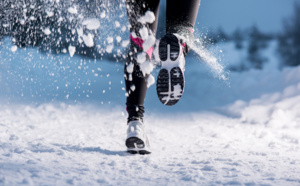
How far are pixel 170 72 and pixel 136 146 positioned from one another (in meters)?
0.47

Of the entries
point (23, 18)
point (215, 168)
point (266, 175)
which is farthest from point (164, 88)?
point (23, 18)

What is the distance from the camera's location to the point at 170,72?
1499 mm

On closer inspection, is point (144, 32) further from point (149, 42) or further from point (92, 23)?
point (92, 23)

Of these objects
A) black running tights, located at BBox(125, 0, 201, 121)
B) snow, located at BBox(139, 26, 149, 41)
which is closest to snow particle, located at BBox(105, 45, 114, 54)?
black running tights, located at BBox(125, 0, 201, 121)

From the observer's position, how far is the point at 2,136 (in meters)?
1.91

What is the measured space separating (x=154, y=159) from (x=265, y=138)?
1.07m

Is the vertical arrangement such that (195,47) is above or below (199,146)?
above

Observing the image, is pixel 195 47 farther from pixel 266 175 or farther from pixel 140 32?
pixel 266 175

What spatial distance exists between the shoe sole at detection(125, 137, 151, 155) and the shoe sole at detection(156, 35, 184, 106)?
1.11 ft

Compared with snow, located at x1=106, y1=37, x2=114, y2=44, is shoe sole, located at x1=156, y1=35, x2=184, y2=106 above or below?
below

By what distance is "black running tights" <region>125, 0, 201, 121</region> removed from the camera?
5.14 ft

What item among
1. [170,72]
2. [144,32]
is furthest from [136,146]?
[144,32]

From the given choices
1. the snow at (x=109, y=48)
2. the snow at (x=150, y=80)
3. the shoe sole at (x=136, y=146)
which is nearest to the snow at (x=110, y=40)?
the snow at (x=109, y=48)

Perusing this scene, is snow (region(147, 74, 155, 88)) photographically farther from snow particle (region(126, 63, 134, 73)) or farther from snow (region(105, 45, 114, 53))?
snow (region(105, 45, 114, 53))
